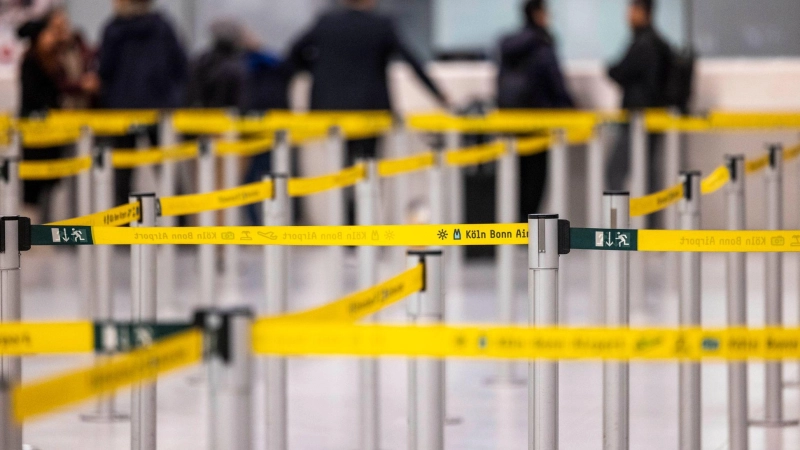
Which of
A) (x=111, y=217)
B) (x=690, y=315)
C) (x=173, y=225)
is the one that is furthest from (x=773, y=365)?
(x=173, y=225)

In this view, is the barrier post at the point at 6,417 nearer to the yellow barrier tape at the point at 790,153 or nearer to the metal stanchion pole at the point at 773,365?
the metal stanchion pole at the point at 773,365

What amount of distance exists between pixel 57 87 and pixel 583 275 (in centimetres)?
387

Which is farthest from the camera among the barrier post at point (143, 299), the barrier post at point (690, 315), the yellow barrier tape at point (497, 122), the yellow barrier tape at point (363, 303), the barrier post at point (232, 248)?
the yellow barrier tape at point (497, 122)

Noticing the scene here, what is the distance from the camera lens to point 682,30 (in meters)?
12.6

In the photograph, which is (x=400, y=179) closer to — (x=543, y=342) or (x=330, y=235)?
(x=330, y=235)

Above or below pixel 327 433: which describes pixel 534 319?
above

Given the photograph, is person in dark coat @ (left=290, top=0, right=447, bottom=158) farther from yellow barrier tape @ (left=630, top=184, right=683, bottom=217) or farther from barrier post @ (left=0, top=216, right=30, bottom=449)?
barrier post @ (left=0, top=216, right=30, bottom=449)

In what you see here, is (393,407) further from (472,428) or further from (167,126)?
(167,126)

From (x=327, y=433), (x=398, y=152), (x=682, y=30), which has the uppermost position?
(x=682, y=30)

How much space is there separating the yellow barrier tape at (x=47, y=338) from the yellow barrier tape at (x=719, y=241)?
1.60m

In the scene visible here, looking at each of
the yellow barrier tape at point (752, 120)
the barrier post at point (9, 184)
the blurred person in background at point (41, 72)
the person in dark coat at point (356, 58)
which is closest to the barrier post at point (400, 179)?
the person in dark coat at point (356, 58)

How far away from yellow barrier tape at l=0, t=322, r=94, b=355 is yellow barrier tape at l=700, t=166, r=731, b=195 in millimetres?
2619

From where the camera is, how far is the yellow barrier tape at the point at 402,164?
5.99m

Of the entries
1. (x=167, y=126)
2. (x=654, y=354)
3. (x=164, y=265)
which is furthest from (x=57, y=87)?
(x=654, y=354)
